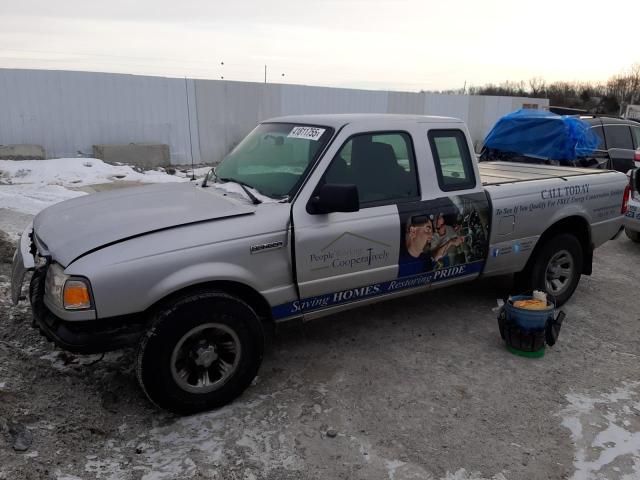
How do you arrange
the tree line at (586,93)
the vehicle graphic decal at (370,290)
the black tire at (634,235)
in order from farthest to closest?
the tree line at (586,93)
the black tire at (634,235)
the vehicle graphic decal at (370,290)

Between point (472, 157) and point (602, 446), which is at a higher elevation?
point (472, 157)

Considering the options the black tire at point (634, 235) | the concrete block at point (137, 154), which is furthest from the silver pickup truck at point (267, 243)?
the concrete block at point (137, 154)

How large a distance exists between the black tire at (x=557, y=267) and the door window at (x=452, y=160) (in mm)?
1222

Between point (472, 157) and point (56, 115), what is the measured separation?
488 inches

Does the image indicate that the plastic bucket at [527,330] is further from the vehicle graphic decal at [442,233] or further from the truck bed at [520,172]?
the truck bed at [520,172]

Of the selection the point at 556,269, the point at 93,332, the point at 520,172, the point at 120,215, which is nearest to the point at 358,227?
the point at 120,215

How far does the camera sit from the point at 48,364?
3760 mm

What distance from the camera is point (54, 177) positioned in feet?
37.3

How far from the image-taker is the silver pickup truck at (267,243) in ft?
10.0

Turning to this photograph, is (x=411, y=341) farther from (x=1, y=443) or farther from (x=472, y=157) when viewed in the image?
(x=1, y=443)

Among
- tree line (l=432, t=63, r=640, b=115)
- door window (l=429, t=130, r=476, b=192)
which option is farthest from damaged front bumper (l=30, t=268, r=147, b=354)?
tree line (l=432, t=63, r=640, b=115)

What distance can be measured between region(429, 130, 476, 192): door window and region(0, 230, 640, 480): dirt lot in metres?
1.37

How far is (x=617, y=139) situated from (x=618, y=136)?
0.08m

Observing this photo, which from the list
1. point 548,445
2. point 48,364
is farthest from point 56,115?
point 548,445
